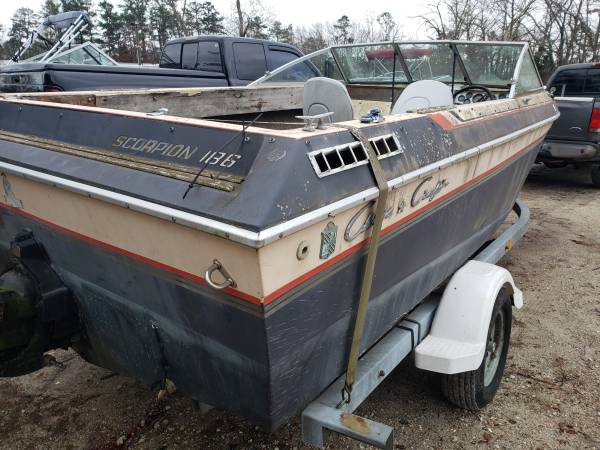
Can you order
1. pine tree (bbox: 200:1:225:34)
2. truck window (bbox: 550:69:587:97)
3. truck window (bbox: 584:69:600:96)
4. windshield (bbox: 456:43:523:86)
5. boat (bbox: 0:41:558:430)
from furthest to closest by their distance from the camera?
pine tree (bbox: 200:1:225:34)
truck window (bbox: 550:69:587:97)
truck window (bbox: 584:69:600:96)
windshield (bbox: 456:43:523:86)
boat (bbox: 0:41:558:430)

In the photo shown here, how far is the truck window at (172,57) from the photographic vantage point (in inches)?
299

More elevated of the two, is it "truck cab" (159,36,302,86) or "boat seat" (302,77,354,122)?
"truck cab" (159,36,302,86)

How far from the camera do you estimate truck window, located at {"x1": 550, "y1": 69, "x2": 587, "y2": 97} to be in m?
7.59

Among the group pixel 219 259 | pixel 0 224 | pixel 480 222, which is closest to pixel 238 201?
pixel 219 259

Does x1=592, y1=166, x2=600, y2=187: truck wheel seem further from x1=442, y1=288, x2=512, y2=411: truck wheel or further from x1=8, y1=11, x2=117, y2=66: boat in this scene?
x1=8, y1=11, x2=117, y2=66: boat

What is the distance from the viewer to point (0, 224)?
7.73ft

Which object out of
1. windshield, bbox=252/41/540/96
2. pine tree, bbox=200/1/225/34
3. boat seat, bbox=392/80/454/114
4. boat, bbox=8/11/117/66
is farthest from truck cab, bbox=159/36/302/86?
pine tree, bbox=200/1/225/34

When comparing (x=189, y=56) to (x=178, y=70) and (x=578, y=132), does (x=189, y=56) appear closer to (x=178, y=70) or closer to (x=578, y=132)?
(x=178, y=70)

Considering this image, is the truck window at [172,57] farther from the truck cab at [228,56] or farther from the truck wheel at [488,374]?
the truck wheel at [488,374]

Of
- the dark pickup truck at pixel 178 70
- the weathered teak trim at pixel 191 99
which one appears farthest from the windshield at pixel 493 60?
the dark pickup truck at pixel 178 70

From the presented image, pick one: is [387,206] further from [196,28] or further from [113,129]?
[196,28]

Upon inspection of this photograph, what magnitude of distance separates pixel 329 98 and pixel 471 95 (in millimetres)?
2069

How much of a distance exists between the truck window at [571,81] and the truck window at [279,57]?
4.26m

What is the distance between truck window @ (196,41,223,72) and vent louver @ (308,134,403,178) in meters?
5.63
